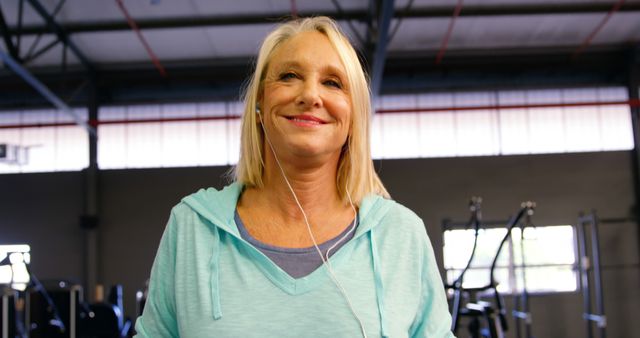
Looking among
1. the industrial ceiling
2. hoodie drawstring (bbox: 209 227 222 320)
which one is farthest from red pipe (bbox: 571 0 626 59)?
hoodie drawstring (bbox: 209 227 222 320)

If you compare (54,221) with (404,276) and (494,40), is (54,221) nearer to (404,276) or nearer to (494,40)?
(494,40)

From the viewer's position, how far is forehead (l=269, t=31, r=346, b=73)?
1032mm

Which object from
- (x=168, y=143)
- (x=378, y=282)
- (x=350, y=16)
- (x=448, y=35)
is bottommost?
(x=378, y=282)

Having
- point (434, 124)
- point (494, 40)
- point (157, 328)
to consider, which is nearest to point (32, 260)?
point (434, 124)

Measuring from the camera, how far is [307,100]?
99 centimetres

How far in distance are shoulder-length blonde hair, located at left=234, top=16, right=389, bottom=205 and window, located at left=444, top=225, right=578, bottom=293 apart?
303 inches

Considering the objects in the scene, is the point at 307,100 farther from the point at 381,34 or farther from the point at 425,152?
the point at 425,152

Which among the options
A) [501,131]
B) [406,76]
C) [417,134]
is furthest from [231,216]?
[501,131]

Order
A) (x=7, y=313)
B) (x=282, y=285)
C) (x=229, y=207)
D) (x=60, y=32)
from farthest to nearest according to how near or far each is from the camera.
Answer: (x=60, y=32), (x=7, y=313), (x=229, y=207), (x=282, y=285)

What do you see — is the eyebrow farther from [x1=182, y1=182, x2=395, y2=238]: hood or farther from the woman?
[x1=182, y1=182, x2=395, y2=238]: hood

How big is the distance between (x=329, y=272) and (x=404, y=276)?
13cm

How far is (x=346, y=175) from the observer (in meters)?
1.14

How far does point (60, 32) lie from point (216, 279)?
7.64 m

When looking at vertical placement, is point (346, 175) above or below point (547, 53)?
below
